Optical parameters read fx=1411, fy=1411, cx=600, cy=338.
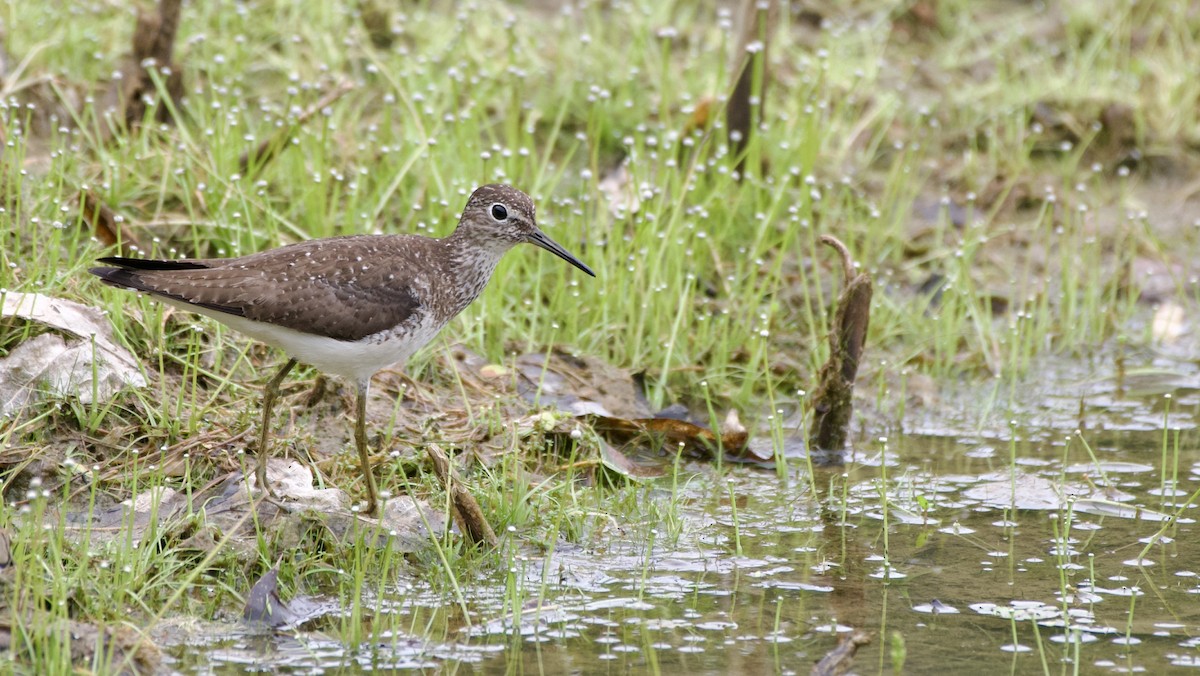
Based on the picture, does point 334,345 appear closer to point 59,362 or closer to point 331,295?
point 331,295

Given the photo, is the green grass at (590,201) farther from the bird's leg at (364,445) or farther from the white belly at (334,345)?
the white belly at (334,345)

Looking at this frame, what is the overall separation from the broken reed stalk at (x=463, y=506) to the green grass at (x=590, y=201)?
97 mm

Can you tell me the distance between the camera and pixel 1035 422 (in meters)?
7.50

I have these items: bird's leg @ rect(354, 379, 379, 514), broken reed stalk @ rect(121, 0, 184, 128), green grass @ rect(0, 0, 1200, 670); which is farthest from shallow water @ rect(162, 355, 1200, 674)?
broken reed stalk @ rect(121, 0, 184, 128)

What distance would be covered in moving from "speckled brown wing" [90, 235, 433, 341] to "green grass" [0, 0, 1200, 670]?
29.5 inches

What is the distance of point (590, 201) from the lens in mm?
8102

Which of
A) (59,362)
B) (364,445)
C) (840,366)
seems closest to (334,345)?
(364,445)

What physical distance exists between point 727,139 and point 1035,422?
2.64 metres

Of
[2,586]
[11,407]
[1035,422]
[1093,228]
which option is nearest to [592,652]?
[2,586]

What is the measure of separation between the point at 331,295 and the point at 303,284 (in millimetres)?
119

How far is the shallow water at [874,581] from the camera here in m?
4.89

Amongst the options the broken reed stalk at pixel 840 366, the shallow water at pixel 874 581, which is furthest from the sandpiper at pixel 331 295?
the broken reed stalk at pixel 840 366

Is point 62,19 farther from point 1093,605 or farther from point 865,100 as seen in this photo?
point 1093,605

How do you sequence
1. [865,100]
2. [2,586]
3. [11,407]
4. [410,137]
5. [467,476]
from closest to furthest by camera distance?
[2,586] < [11,407] < [467,476] < [410,137] < [865,100]
